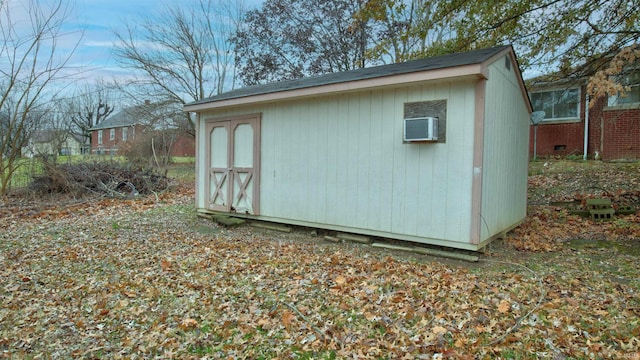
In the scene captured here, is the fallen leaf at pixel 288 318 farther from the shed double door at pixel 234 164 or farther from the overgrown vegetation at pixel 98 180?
the overgrown vegetation at pixel 98 180

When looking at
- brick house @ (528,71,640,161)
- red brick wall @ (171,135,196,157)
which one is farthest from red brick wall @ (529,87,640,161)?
red brick wall @ (171,135,196,157)

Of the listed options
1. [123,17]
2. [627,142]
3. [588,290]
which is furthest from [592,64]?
[123,17]

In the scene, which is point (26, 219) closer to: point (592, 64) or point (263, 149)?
point (263, 149)

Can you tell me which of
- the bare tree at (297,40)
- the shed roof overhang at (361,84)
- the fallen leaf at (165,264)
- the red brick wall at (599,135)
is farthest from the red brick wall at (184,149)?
the fallen leaf at (165,264)

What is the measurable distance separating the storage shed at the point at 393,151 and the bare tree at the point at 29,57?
13.7 feet

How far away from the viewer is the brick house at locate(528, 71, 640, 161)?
10.6m

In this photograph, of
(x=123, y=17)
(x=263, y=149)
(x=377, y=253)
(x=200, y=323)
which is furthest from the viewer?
(x=123, y=17)

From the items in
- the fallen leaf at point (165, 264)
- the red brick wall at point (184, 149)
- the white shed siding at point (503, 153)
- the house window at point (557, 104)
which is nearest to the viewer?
the fallen leaf at point (165, 264)

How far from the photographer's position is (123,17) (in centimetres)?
1641

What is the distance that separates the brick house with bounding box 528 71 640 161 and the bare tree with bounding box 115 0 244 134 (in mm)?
13765

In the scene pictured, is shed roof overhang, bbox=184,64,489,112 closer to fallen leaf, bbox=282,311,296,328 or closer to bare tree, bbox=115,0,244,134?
fallen leaf, bbox=282,311,296,328

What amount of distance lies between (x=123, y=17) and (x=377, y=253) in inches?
657

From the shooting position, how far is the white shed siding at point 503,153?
4.69 m

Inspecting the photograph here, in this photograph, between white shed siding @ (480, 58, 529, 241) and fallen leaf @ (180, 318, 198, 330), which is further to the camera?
white shed siding @ (480, 58, 529, 241)
